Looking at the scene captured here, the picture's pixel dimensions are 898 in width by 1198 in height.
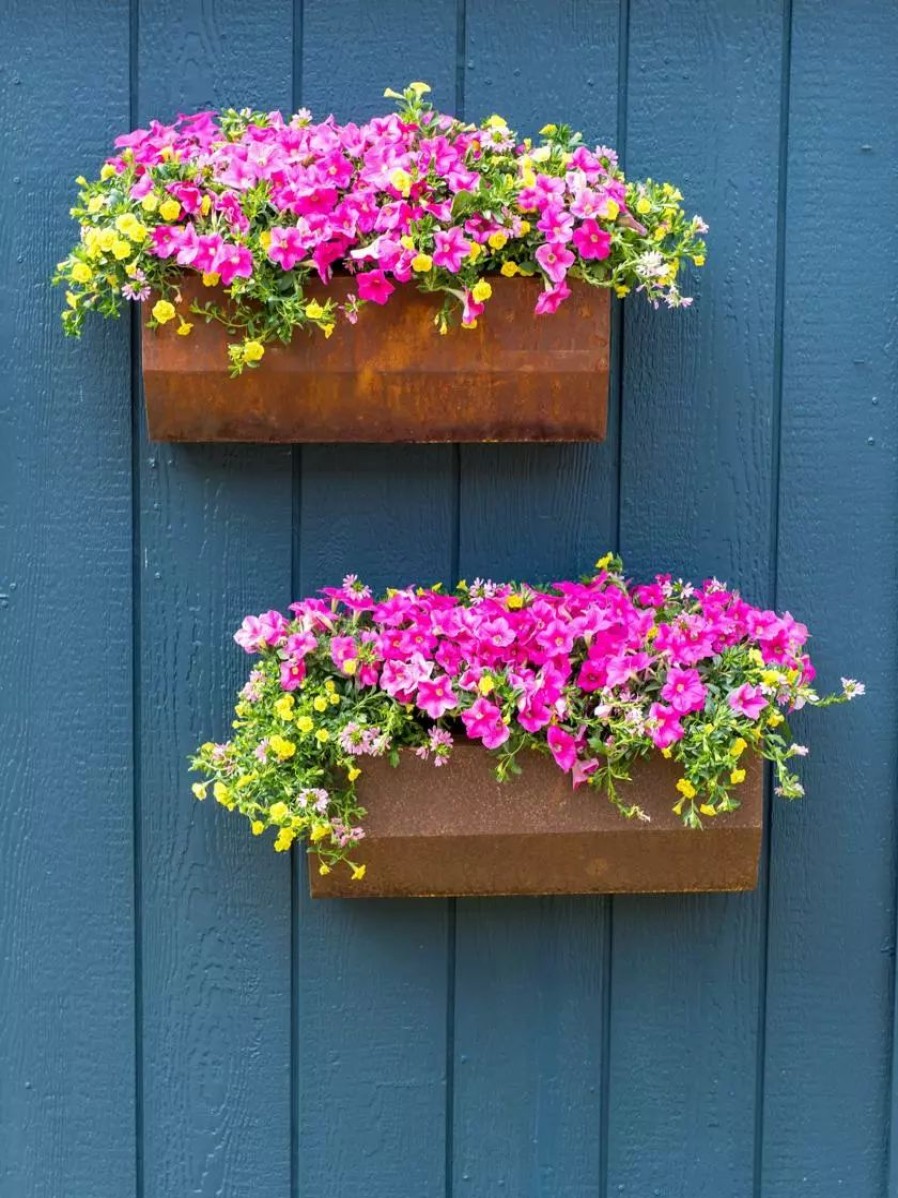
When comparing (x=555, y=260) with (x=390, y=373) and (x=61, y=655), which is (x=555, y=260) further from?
(x=61, y=655)

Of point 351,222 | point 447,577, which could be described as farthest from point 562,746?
point 351,222

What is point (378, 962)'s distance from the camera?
1.39 m

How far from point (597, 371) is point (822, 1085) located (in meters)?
0.81

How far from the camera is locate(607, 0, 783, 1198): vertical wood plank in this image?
4.44ft

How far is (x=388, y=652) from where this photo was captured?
1221mm

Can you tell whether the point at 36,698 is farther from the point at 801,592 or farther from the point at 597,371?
the point at 801,592

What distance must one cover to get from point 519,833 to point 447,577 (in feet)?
0.93

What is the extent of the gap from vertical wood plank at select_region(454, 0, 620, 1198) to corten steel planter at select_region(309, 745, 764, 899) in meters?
0.16

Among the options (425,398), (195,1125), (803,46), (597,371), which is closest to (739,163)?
(803,46)

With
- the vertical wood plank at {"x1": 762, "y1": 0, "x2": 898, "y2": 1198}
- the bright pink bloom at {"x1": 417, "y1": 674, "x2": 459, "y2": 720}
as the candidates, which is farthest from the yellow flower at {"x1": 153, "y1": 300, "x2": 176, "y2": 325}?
the vertical wood plank at {"x1": 762, "y1": 0, "x2": 898, "y2": 1198}

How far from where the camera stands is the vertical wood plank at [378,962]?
1360mm

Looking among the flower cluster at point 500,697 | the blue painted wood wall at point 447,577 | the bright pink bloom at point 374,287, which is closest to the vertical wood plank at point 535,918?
the blue painted wood wall at point 447,577

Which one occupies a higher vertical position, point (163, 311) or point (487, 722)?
point (163, 311)

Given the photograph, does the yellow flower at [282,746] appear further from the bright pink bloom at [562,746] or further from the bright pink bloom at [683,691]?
the bright pink bloom at [683,691]
